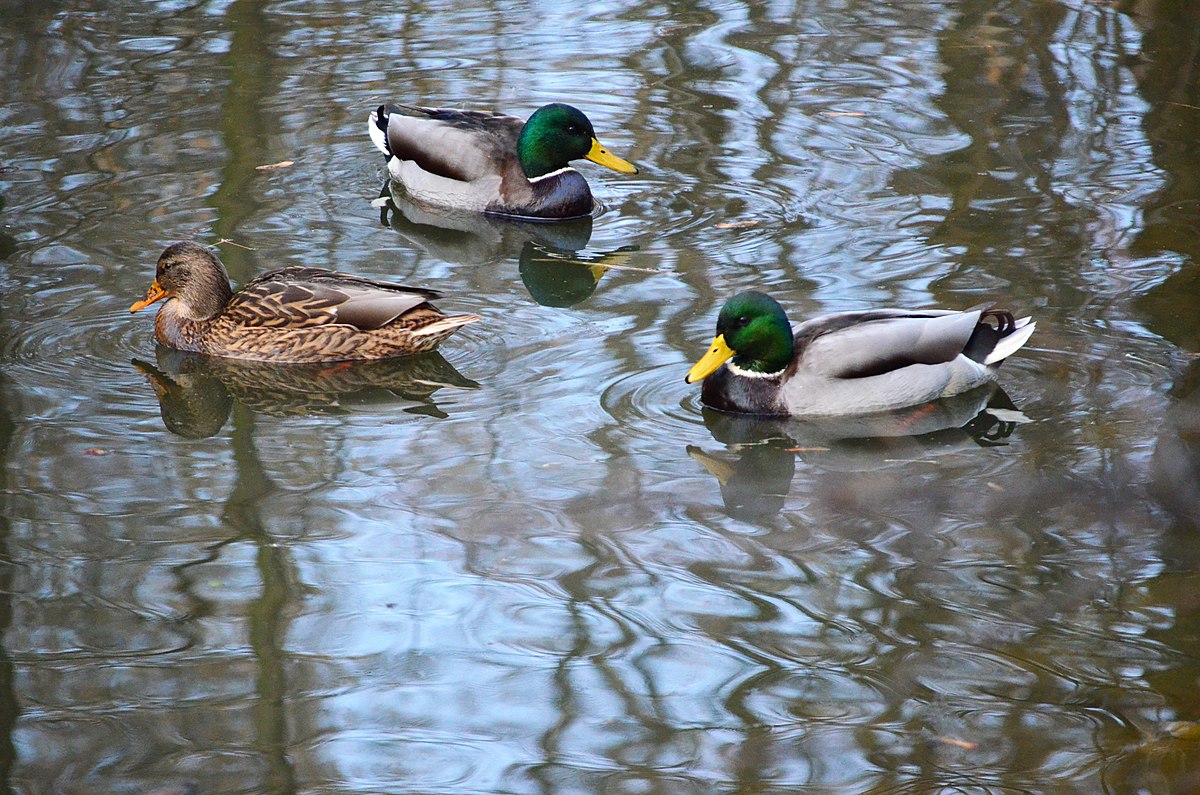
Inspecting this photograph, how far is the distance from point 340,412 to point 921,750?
3.35m

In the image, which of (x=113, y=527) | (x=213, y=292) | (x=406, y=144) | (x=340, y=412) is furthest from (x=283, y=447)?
(x=406, y=144)

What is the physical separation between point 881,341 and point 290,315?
283cm

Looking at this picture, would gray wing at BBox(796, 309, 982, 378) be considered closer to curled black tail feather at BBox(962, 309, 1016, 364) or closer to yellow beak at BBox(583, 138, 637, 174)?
curled black tail feather at BBox(962, 309, 1016, 364)

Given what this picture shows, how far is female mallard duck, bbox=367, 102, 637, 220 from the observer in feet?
30.6

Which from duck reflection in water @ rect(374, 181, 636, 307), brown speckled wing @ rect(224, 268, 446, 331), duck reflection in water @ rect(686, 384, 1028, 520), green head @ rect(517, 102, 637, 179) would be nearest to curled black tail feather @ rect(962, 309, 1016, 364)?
duck reflection in water @ rect(686, 384, 1028, 520)

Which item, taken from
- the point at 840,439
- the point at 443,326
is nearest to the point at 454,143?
the point at 443,326

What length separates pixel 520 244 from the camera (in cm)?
898

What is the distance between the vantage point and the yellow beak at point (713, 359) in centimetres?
643

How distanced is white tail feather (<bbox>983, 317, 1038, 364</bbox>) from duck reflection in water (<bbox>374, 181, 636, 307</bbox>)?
223 centimetres

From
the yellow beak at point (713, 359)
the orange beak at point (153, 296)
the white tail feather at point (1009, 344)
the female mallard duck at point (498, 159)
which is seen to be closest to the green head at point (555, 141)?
the female mallard duck at point (498, 159)

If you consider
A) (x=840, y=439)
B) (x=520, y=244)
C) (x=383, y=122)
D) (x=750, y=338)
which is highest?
(x=750, y=338)

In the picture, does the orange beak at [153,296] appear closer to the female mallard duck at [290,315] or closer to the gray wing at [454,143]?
the female mallard duck at [290,315]

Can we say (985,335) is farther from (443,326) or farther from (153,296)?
(153,296)

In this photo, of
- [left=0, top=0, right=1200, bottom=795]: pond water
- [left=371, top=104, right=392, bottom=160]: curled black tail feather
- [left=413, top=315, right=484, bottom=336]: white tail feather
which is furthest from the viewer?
[left=371, top=104, right=392, bottom=160]: curled black tail feather
